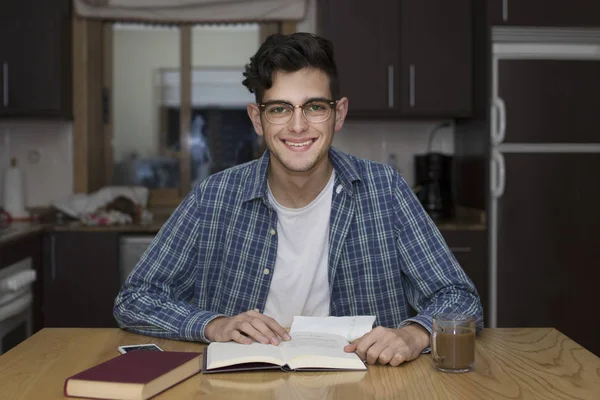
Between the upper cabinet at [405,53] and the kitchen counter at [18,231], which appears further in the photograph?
the upper cabinet at [405,53]

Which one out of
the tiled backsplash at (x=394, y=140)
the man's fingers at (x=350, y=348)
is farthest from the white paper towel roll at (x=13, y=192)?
the man's fingers at (x=350, y=348)

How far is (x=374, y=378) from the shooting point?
4.30 feet

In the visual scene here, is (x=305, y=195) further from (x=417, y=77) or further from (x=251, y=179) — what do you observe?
(x=417, y=77)

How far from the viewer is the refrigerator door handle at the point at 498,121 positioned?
145 inches

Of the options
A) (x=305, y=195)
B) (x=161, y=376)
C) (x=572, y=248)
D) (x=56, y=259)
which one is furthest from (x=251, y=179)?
(x=572, y=248)

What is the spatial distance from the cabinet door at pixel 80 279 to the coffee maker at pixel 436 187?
5.05 ft

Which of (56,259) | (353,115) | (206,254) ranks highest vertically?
(353,115)

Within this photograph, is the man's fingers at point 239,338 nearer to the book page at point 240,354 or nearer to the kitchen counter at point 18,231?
the book page at point 240,354

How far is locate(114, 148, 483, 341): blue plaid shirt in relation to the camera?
6.26 ft

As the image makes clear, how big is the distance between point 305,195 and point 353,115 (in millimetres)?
2054

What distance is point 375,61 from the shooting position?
3951mm

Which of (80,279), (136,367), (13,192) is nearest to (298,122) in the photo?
(136,367)

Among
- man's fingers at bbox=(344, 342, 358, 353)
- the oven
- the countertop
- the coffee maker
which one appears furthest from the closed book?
the coffee maker

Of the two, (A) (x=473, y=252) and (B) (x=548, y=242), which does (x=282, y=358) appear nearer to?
(A) (x=473, y=252)
